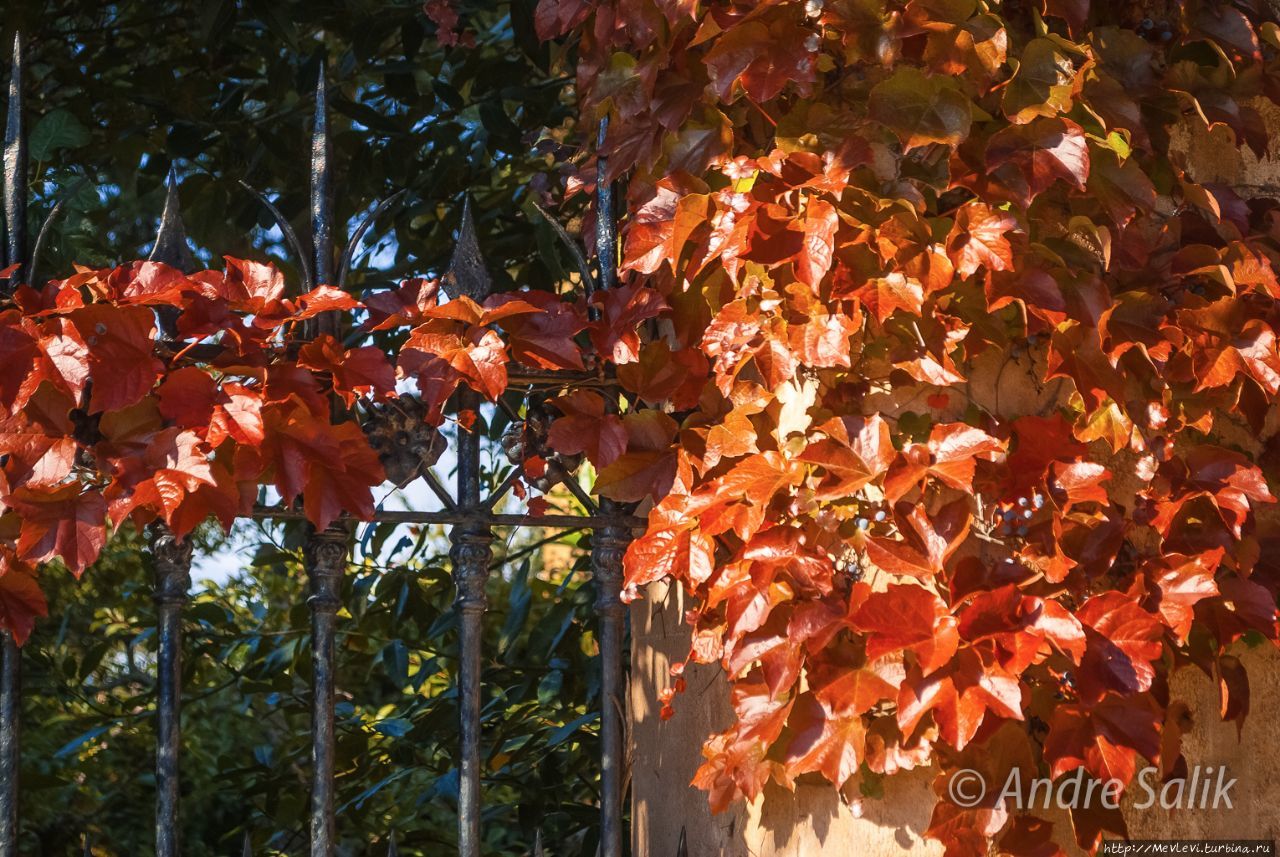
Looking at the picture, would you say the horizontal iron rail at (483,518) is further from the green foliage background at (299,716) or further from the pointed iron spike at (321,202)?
the green foliage background at (299,716)

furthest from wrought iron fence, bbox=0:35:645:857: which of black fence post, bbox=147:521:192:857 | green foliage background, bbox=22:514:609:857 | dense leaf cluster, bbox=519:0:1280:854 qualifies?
green foliage background, bbox=22:514:609:857

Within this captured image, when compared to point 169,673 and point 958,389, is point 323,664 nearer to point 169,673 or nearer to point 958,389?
point 169,673

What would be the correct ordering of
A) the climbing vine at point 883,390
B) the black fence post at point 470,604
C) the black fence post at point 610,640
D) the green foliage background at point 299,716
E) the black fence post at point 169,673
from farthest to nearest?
1. the green foliage background at point 299,716
2. the black fence post at point 610,640
3. the black fence post at point 470,604
4. the black fence post at point 169,673
5. the climbing vine at point 883,390

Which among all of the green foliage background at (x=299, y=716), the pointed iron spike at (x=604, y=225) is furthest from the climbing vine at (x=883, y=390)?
the green foliage background at (x=299, y=716)

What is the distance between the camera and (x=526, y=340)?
158 centimetres

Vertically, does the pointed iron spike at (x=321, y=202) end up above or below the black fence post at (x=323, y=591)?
above

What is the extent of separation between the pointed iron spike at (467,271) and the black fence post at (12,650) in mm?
499

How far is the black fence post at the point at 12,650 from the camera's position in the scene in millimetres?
1441

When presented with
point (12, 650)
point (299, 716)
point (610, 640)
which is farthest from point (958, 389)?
point (299, 716)

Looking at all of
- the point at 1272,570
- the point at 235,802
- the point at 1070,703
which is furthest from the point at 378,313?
the point at 235,802

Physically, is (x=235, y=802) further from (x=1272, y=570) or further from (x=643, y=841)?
(x=1272, y=570)

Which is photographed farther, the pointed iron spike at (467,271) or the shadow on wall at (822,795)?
the pointed iron spike at (467,271)

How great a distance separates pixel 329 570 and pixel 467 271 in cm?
41

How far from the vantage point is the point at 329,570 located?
1.58 metres
